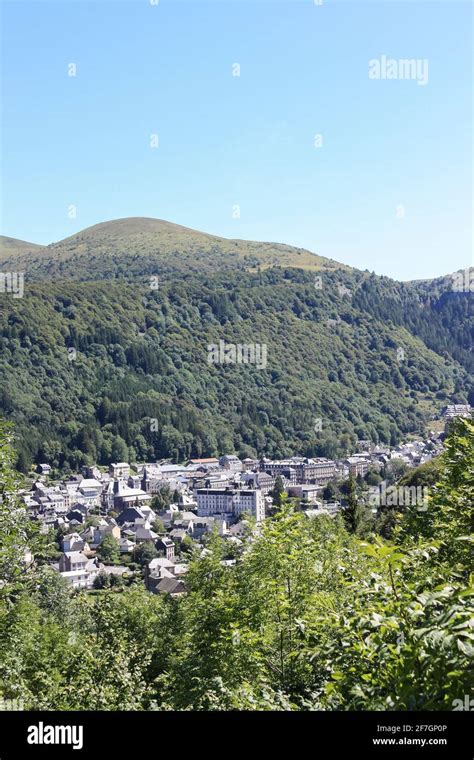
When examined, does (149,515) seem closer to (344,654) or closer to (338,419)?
(338,419)

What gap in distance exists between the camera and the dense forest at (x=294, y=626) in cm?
471

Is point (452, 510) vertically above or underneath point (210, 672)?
above

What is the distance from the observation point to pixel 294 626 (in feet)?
34.7

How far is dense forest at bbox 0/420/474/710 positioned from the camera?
471 centimetres

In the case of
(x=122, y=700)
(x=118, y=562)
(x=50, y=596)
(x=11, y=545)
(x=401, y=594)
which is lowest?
(x=118, y=562)

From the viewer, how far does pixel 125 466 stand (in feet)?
483

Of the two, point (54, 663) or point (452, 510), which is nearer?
point (452, 510)

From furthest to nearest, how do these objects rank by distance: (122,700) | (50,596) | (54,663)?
(50,596), (54,663), (122,700)

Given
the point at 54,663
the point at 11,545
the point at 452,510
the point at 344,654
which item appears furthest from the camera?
the point at 54,663

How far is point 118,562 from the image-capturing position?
8600 centimetres

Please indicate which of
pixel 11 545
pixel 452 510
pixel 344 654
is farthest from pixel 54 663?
pixel 344 654

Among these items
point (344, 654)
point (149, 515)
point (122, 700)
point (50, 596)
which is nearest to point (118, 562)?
point (149, 515)

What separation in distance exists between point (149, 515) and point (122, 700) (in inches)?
3907
